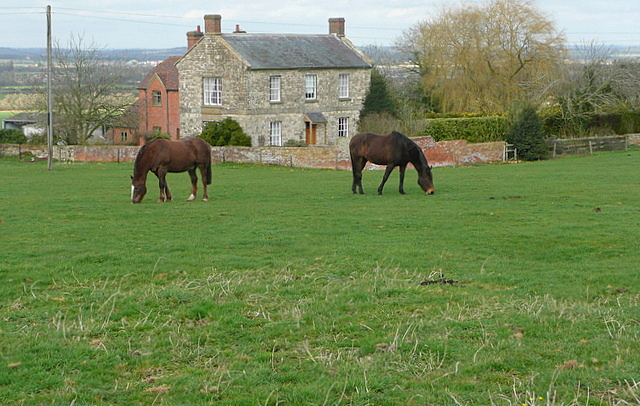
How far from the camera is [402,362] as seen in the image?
762 centimetres

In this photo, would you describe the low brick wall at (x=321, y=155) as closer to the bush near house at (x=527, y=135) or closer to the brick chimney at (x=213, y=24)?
the bush near house at (x=527, y=135)

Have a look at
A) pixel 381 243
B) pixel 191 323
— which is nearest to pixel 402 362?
pixel 191 323

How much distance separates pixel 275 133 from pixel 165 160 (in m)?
30.1

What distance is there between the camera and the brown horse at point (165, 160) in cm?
2167

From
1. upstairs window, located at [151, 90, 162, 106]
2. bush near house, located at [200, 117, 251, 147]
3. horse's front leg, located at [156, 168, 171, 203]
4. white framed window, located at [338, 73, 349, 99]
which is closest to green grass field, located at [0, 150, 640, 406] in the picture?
horse's front leg, located at [156, 168, 171, 203]

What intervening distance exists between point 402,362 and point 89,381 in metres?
2.93

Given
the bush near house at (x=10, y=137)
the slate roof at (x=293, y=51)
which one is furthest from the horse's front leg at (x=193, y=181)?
the bush near house at (x=10, y=137)

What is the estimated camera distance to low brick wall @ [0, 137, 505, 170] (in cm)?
3997

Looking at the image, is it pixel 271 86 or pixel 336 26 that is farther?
pixel 336 26

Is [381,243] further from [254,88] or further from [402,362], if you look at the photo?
[254,88]

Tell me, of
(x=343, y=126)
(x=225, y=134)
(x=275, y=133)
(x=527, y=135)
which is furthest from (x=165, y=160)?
(x=343, y=126)

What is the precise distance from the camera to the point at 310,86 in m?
52.5

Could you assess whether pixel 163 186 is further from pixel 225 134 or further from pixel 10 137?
pixel 10 137

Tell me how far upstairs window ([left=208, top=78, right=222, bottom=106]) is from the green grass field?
30.9 meters
